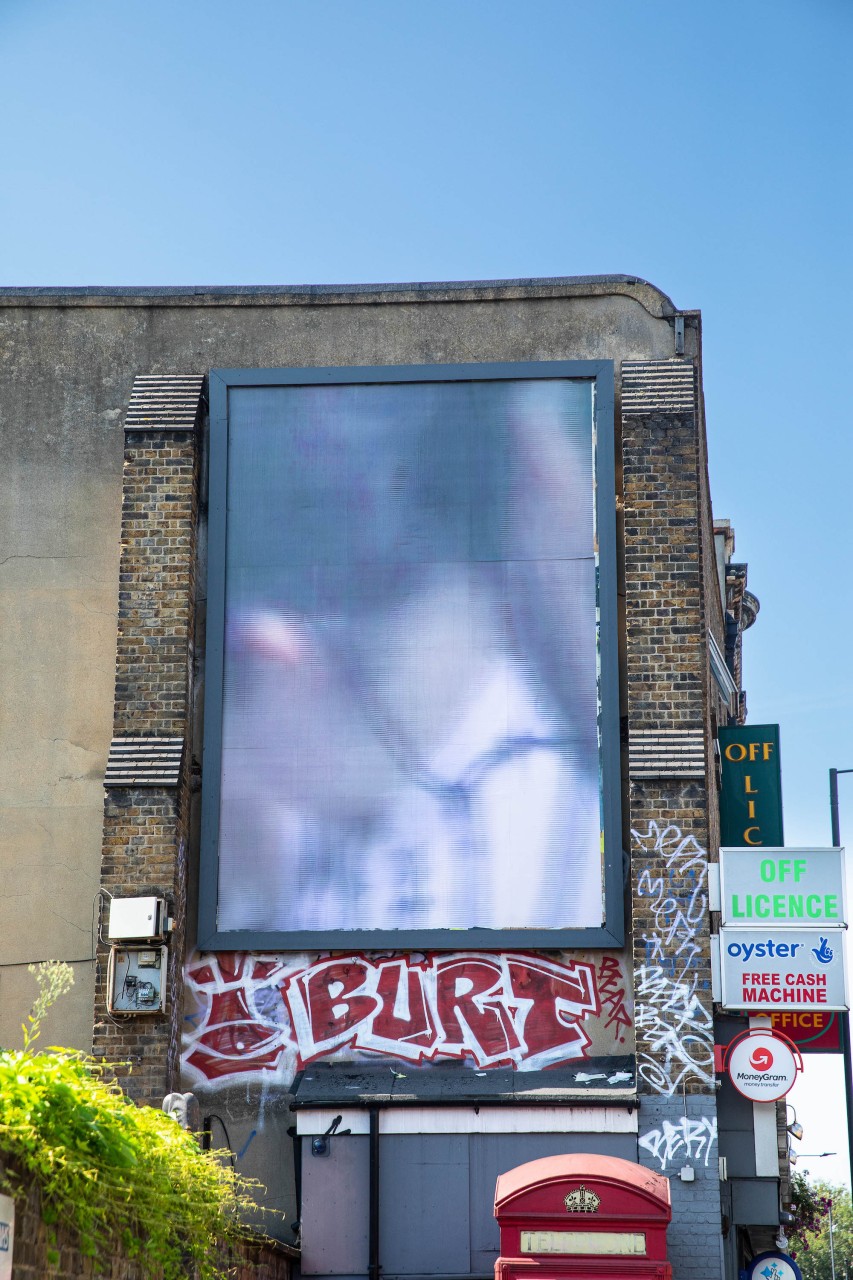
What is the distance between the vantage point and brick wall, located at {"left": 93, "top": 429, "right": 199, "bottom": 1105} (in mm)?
13695

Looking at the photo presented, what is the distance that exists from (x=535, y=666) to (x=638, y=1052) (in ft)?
12.1

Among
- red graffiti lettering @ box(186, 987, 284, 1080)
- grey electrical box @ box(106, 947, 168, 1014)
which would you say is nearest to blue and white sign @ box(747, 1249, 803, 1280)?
red graffiti lettering @ box(186, 987, 284, 1080)

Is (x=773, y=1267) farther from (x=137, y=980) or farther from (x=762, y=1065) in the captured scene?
(x=137, y=980)

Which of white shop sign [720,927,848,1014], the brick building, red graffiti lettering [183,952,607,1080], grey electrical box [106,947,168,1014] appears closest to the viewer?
the brick building

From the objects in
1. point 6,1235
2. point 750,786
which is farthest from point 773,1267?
point 6,1235

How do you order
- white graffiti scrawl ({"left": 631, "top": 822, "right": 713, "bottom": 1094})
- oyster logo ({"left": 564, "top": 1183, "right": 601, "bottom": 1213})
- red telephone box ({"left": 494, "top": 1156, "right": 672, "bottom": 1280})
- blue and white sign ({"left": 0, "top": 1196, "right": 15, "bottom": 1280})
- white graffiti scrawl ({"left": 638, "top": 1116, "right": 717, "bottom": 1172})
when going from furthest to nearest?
white graffiti scrawl ({"left": 631, "top": 822, "right": 713, "bottom": 1094}) < white graffiti scrawl ({"left": 638, "top": 1116, "right": 717, "bottom": 1172}) < oyster logo ({"left": 564, "top": 1183, "right": 601, "bottom": 1213}) < red telephone box ({"left": 494, "top": 1156, "right": 672, "bottom": 1280}) < blue and white sign ({"left": 0, "top": 1196, "right": 15, "bottom": 1280})

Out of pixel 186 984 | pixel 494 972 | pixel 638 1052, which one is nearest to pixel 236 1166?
pixel 186 984

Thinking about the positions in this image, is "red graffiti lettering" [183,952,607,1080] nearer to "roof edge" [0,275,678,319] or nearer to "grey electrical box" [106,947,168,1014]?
"grey electrical box" [106,947,168,1014]

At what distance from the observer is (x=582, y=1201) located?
1012cm

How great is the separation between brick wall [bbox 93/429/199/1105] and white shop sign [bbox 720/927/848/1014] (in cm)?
507

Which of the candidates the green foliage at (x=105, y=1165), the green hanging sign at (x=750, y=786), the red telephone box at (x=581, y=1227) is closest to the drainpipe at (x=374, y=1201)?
the red telephone box at (x=581, y=1227)

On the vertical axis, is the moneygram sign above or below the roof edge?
below

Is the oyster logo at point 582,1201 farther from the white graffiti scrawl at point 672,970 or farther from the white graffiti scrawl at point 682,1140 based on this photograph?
the white graffiti scrawl at point 672,970

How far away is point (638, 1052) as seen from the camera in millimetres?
13422
